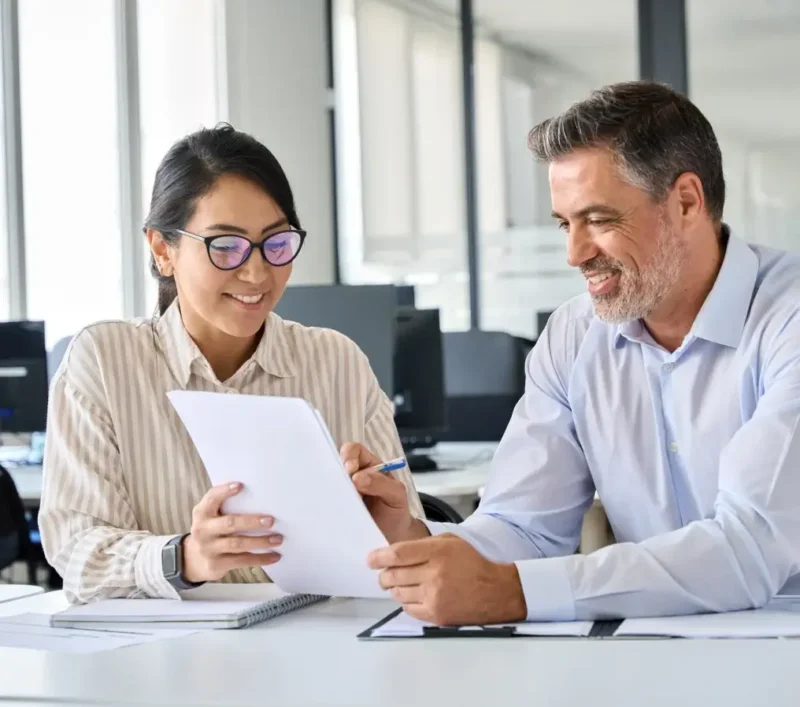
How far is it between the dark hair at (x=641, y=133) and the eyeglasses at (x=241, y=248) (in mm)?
436

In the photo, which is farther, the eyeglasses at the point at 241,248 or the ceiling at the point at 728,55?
the ceiling at the point at 728,55

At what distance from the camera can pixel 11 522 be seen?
395 centimetres

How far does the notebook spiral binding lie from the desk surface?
0.07 m

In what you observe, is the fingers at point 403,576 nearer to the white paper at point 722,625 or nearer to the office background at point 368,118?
the white paper at point 722,625

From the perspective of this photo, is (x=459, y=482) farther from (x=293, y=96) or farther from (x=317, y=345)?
(x=293, y=96)

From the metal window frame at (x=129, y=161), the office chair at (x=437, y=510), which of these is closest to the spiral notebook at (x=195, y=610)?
the office chair at (x=437, y=510)

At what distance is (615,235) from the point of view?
1895 mm

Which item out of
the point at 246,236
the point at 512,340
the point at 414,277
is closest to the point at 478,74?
the point at 414,277

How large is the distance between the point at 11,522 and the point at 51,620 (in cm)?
247

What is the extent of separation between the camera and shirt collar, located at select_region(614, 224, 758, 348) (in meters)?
1.86

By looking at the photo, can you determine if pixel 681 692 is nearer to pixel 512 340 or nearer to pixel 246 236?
pixel 246 236

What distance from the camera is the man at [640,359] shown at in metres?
1.79

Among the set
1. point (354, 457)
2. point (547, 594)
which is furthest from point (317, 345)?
point (547, 594)

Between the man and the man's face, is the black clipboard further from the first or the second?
the man's face
